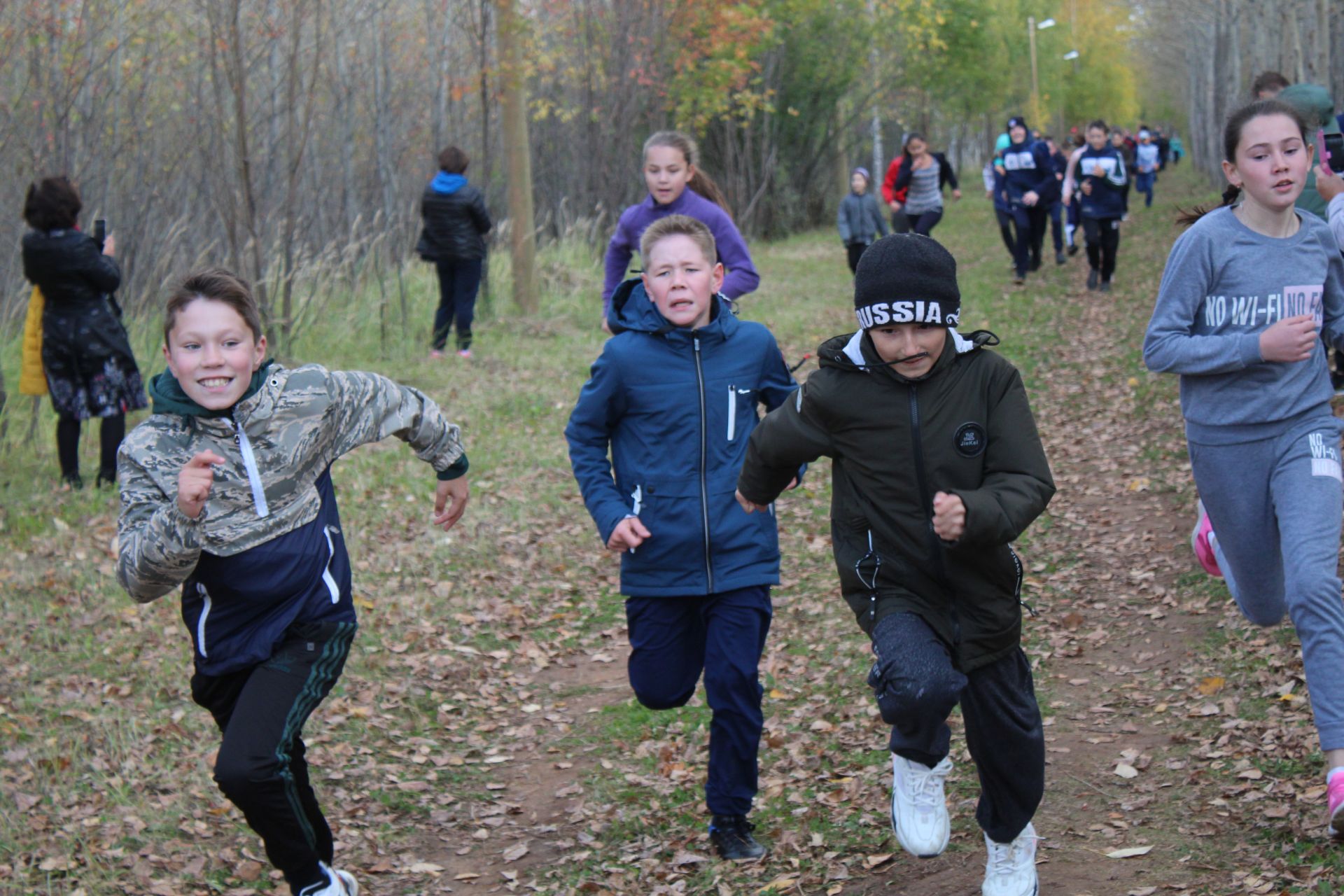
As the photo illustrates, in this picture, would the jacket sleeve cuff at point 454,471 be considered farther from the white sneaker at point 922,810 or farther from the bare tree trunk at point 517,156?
the bare tree trunk at point 517,156

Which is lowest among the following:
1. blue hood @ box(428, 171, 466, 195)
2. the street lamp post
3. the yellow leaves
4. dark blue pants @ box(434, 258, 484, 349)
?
the yellow leaves

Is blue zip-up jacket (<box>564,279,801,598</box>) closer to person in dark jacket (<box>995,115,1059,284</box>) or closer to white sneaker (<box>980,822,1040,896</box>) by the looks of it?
white sneaker (<box>980,822,1040,896</box>)

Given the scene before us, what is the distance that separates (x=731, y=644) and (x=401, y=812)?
1.87 meters

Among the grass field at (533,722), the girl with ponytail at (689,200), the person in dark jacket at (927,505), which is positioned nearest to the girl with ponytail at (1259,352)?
the grass field at (533,722)

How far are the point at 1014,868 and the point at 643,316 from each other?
211 centimetres

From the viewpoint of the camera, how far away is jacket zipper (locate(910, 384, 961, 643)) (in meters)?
3.44

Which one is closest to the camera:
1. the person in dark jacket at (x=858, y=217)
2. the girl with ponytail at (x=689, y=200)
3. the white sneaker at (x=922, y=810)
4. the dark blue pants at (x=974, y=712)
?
the dark blue pants at (x=974, y=712)

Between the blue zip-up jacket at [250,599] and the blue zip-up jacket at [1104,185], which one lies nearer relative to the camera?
the blue zip-up jacket at [250,599]

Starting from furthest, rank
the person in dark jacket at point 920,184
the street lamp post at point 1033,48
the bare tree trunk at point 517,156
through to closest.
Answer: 1. the street lamp post at point 1033,48
2. the person in dark jacket at point 920,184
3. the bare tree trunk at point 517,156

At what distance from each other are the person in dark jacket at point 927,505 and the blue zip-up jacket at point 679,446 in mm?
745

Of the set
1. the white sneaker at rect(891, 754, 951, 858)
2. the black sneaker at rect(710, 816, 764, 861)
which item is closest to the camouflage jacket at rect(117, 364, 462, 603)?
the black sneaker at rect(710, 816, 764, 861)

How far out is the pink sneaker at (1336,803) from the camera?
365 cm

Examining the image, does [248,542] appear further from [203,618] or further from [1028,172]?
[1028,172]

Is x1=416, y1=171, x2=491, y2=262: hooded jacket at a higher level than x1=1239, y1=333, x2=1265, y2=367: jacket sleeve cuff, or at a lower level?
higher
